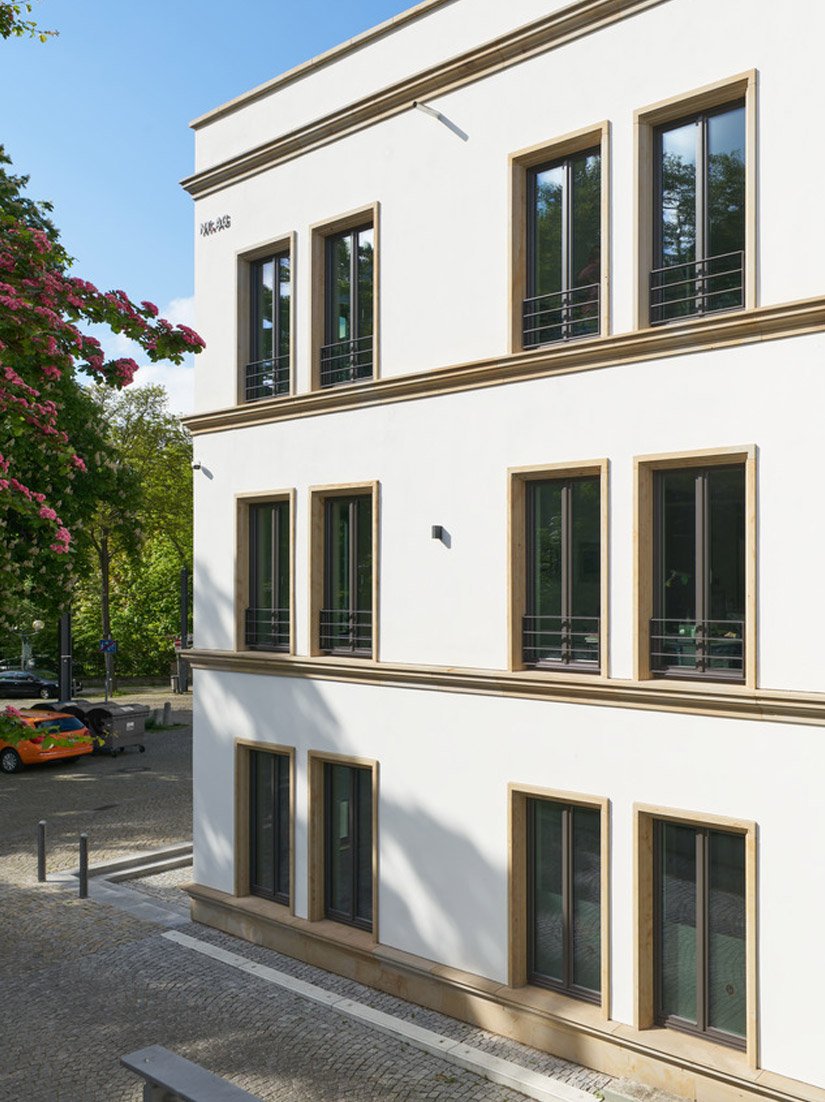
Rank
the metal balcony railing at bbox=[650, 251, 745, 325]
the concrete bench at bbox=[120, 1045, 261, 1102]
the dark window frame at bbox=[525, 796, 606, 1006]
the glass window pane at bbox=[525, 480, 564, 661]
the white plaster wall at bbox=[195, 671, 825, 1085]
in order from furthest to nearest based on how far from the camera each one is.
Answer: the glass window pane at bbox=[525, 480, 564, 661] → the dark window frame at bbox=[525, 796, 606, 1006] → the metal balcony railing at bbox=[650, 251, 745, 325] → the white plaster wall at bbox=[195, 671, 825, 1085] → the concrete bench at bbox=[120, 1045, 261, 1102]

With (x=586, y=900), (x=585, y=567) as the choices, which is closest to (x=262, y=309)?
(x=585, y=567)

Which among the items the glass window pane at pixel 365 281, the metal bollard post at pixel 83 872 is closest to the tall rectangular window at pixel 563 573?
the glass window pane at pixel 365 281

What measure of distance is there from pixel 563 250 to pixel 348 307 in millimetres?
3359

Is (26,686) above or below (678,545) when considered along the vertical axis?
below

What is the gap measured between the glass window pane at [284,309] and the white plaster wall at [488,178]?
0.45 metres

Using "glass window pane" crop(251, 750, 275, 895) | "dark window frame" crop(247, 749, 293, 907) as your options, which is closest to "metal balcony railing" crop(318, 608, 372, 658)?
"dark window frame" crop(247, 749, 293, 907)

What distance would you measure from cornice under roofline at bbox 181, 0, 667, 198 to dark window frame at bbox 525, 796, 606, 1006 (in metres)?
7.77

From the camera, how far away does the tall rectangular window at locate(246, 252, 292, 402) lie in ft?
44.3

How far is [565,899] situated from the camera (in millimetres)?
10070

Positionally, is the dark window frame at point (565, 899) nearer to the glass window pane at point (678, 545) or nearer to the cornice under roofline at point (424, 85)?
the glass window pane at point (678, 545)

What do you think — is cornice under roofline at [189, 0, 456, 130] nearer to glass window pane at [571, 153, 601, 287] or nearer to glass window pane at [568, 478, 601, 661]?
glass window pane at [571, 153, 601, 287]

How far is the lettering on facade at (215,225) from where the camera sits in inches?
551

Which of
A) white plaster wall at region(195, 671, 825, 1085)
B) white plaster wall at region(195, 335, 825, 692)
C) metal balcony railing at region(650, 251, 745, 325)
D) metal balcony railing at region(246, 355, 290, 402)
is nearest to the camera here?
white plaster wall at region(195, 671, 825, 1085)

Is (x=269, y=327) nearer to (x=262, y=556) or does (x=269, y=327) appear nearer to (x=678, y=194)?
(x=262, y=556)
